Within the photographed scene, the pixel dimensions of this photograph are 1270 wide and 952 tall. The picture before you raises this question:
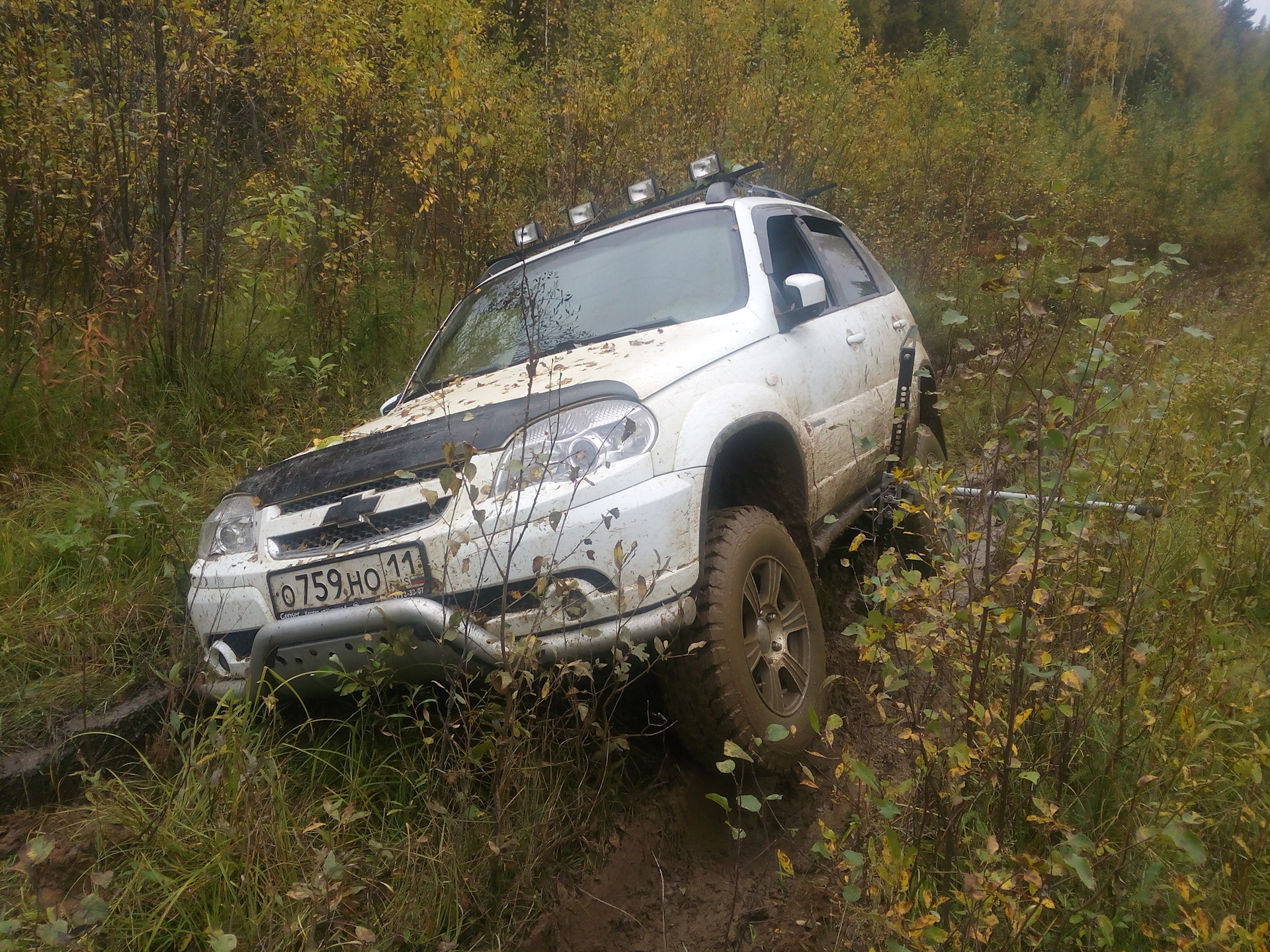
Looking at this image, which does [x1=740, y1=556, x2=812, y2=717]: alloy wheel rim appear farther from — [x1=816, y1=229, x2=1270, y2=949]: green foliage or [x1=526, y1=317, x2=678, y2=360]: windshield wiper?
[x1=526, y1=317, x2=678, y2=360]: windshield wiper

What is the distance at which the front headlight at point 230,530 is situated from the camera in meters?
2.45

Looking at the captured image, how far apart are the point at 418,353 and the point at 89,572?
2.84m

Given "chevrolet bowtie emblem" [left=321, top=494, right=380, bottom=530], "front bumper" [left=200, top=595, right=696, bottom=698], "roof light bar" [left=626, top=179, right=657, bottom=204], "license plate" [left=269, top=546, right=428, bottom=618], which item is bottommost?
"front bumper" [left=200, top=595, right=696, bottom=698]

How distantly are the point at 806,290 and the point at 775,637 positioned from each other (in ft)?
3.93

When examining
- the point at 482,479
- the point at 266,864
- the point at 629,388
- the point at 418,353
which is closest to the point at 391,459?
the point at 482,479

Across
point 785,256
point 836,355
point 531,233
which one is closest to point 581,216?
point 531,233

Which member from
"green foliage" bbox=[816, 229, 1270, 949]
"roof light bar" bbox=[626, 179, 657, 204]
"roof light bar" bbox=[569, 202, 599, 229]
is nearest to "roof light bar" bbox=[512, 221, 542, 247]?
"roof light bar" bbox=[569, 202, 599, 229]

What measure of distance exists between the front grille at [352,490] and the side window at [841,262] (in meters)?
2.28

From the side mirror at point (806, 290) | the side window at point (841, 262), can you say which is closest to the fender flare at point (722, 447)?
the side mirror at point (806, 290)

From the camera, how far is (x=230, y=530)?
252 cm

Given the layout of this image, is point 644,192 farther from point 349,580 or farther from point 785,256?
point 349,580

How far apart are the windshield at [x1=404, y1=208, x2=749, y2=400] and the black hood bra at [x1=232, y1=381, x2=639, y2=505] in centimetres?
52

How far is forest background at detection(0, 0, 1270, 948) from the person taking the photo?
10.1ft

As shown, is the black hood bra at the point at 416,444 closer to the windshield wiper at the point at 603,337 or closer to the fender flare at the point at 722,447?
the fender flare at the point at 722,447
